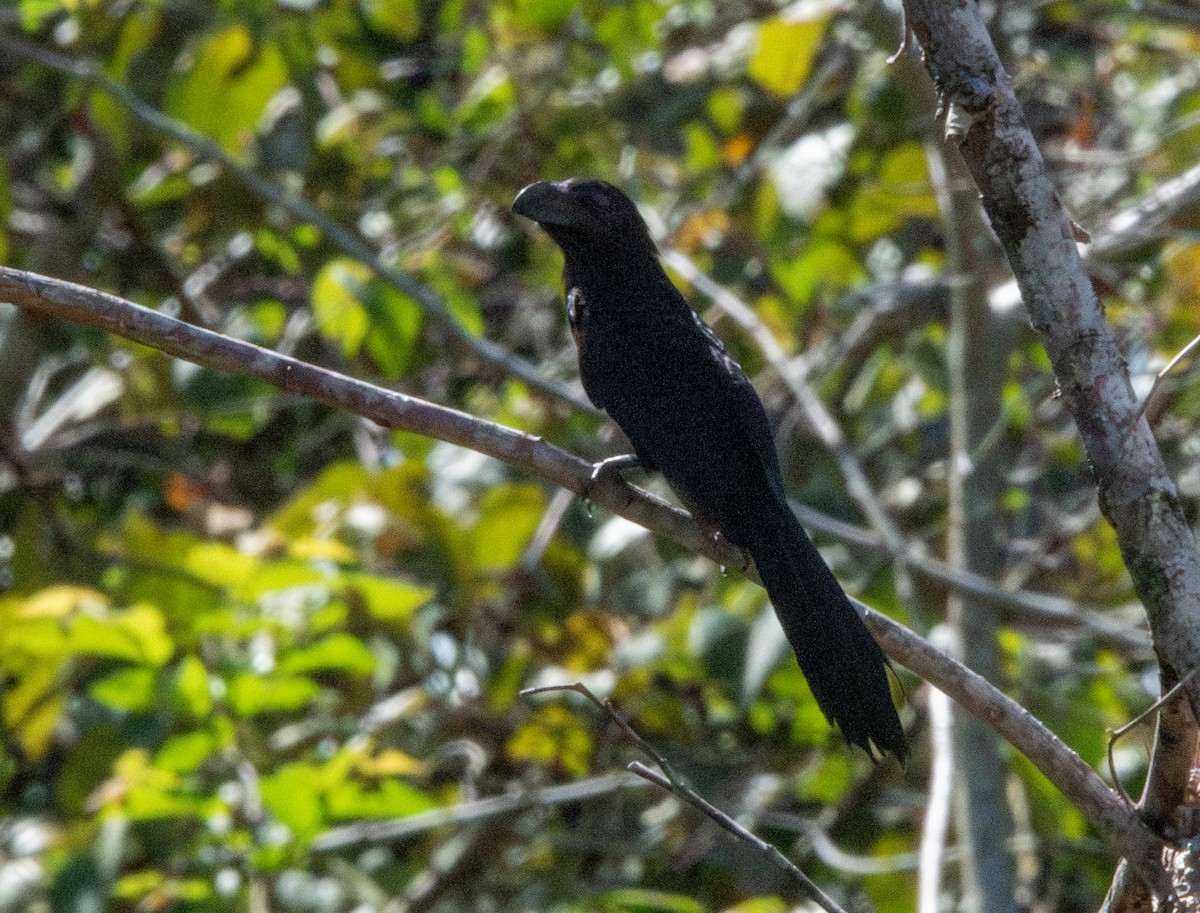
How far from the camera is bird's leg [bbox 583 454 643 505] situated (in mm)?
2402

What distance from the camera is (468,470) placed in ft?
14.0

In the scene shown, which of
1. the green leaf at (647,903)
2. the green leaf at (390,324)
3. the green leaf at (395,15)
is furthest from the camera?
the green leaf at (395,15)

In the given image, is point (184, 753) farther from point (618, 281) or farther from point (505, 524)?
point (618, 281)

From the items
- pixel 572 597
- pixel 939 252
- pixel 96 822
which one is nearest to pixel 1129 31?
pixel 939 252

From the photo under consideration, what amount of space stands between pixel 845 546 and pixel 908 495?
1.00 meters

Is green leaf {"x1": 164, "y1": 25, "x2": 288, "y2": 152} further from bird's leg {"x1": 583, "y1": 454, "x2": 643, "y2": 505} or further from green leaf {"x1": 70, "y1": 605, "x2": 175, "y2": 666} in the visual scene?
bird's leg {"x1": 583, "y1": 454, "x2": 643, "y2": 505}

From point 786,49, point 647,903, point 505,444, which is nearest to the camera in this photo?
point 505,444

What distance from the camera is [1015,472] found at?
5.07m

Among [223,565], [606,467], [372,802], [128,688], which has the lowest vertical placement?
[372,802]

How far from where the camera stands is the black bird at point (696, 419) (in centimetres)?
227

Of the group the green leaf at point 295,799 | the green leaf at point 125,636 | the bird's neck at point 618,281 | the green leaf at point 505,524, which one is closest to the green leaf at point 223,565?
the green leaf at point 125,636

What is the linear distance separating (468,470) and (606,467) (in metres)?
1.60

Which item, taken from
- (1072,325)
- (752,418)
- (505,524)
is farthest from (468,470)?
(1072,325)

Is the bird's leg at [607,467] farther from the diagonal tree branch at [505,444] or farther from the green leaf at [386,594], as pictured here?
the green leaf at [386,594]
